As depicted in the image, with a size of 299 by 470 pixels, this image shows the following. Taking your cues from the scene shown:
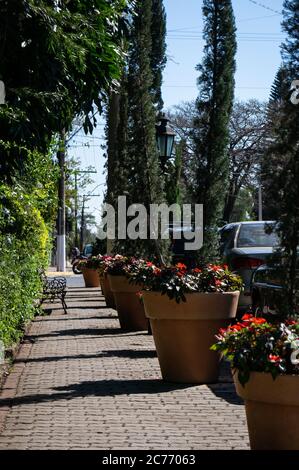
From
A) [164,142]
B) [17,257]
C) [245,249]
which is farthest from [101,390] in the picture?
[164,142]

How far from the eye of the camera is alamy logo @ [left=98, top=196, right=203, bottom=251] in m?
11.7

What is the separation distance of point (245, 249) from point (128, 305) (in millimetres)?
2193

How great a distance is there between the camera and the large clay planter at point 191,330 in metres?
8.87

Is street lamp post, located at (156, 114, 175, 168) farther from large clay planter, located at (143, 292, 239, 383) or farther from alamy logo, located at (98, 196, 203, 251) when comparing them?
large clay planter, located at (143, 292, 239, 383)

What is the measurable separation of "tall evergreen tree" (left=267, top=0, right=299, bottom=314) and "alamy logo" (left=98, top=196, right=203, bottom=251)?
4654 millimetres

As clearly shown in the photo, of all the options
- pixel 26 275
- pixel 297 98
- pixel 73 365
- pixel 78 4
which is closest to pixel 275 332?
pixel 297 98

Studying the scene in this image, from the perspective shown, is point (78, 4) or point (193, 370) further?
point (193, 370)

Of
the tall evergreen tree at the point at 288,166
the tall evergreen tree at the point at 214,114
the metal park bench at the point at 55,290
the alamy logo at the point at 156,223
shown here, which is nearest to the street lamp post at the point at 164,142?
the alamy logo at the point at 156,223

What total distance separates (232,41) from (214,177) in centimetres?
179

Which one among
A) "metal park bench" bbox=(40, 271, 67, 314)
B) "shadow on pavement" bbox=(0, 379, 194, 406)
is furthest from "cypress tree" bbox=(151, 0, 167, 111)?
"shadow on pavement" bbox=(0, 379, 194, 406)

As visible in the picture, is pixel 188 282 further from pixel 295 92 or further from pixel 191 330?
pixel 295 92

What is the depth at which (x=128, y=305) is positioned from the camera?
14359 millimetres
